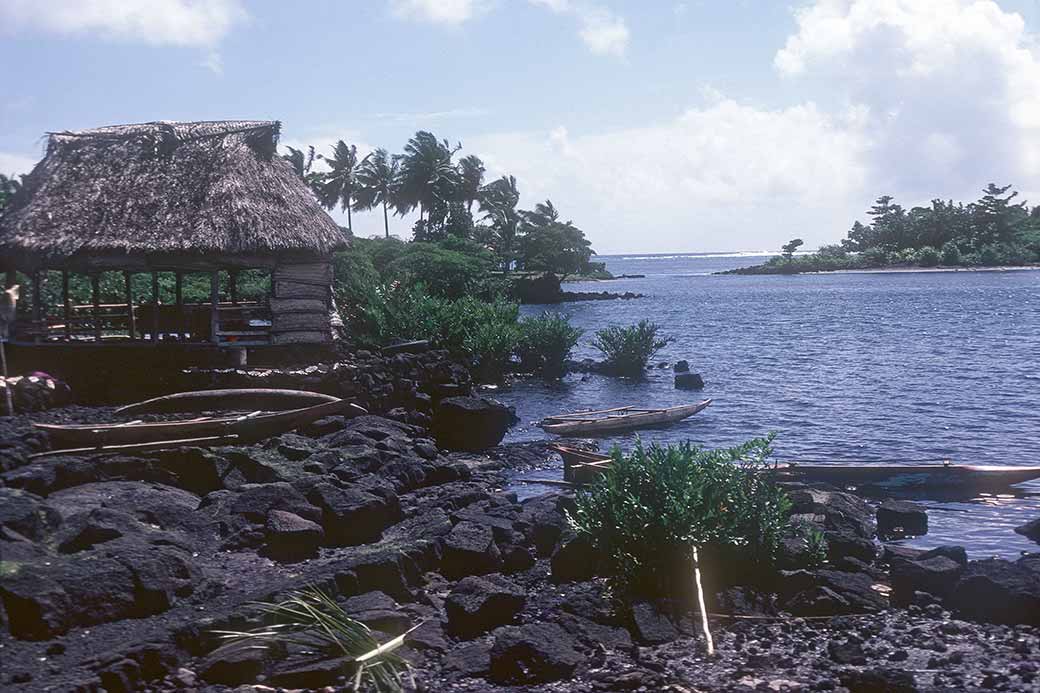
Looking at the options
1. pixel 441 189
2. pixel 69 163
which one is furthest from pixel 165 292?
pixel 441 189

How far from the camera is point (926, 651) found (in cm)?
1030

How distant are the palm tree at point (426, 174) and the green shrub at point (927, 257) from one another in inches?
3410

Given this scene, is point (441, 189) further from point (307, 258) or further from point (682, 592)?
point (682, 592)

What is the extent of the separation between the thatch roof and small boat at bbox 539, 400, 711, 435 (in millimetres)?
7569

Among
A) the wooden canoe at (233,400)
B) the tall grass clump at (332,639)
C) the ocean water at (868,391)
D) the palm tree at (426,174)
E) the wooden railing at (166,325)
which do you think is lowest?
the ocean water at (868,391)

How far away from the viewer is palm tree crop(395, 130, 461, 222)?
7206 cm

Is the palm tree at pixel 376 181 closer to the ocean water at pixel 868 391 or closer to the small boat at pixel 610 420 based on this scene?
the ocean water at pixel 868 391

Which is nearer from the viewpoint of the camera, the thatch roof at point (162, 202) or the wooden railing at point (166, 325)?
→ the thatch roof at point (162, 202)

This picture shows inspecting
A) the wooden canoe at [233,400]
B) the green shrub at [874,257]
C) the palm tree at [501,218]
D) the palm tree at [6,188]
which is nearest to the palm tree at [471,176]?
the palm tree at [501,218]

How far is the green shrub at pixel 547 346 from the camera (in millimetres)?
36719

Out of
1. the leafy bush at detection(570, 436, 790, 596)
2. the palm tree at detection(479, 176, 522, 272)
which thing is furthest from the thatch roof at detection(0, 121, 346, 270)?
the palm tree at detection(479, 176, 522, 272)

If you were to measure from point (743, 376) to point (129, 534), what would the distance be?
32.5 meters

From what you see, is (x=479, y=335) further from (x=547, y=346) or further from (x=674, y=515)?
(x=674, y=515)

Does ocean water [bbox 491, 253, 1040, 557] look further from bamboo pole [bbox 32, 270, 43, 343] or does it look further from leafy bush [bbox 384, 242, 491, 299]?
→ bamboo pole [bbox 32, 270, 43, 343]
